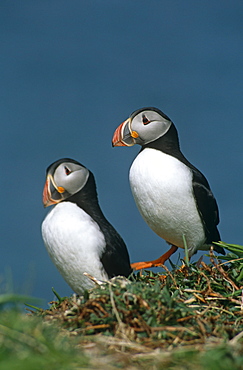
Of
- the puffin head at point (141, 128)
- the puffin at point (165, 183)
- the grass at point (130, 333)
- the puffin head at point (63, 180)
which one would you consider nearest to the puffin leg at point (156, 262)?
the puffin at point (165, 183)

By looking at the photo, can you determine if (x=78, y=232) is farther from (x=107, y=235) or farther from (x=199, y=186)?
(x=199, y=186)

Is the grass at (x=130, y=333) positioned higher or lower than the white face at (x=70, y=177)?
lower

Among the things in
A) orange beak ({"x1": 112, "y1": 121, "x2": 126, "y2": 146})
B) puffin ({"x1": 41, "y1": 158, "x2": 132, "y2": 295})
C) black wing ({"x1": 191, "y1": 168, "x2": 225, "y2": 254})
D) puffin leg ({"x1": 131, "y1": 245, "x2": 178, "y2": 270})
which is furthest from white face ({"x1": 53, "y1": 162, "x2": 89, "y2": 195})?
puffin leg ({"x1": 131, "y1": 245, "x2": 178, "y2": 270})

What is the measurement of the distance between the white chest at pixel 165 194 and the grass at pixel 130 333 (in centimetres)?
125

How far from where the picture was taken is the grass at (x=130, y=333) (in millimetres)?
1986

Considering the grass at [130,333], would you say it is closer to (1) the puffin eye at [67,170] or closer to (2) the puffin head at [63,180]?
(2) the puffin head at [63,180]

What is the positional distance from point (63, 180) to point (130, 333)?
5.39 feet

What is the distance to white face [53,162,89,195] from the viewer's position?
12.5ft

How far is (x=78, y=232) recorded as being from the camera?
3.60 metres

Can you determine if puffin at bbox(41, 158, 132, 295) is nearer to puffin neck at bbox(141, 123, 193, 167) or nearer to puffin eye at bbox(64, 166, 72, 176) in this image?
puffin eye at bbox(64, 166, 72, 176)

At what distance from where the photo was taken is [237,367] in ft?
6.40

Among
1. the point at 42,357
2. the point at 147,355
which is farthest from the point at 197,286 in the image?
the point at 42,357

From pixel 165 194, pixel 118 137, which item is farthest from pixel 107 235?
pixel 118 137

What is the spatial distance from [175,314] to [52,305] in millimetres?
1348
